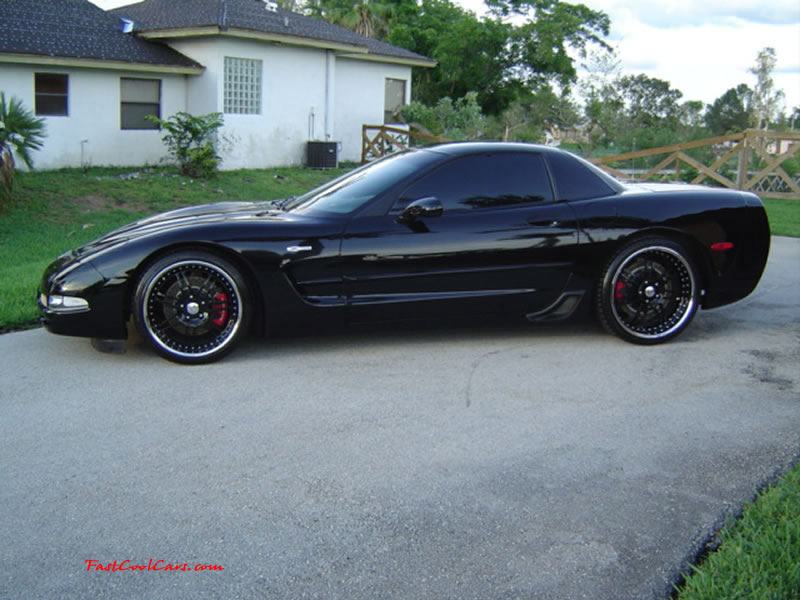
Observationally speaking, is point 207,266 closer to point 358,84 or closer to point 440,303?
point 440,303

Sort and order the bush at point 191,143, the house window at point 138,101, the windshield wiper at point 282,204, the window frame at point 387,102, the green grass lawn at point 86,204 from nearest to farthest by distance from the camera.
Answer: the windshield wiper at point 282,204 → the green grass lawn at point 86,204 → the bush at point 191,143 → the house window at point 138,101 → the window frame at point 387,102

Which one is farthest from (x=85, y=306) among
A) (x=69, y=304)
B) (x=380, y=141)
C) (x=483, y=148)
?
(x=380, y=141)

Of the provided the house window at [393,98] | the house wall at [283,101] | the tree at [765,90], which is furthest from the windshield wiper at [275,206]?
the tree at [765,90]

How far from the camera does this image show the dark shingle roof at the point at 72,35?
19516mm

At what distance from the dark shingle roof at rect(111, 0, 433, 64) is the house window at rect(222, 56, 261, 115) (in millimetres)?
978

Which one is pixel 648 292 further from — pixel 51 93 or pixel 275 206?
pixel 51 93

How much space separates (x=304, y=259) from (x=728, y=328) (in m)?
3.52

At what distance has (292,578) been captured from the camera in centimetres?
317

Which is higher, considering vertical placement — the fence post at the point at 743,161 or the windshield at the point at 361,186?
the fence post at the point at 743,161

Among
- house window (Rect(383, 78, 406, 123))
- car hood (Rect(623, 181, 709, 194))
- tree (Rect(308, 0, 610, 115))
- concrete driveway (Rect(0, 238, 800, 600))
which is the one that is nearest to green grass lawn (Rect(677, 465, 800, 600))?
concrete driveway (Rect(0, 238, 800, 600))

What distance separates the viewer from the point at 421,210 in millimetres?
6047

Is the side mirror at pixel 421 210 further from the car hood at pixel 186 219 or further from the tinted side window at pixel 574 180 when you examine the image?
the tinted side window at pixel 574 180

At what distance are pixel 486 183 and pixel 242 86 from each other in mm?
17333

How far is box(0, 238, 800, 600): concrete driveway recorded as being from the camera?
324cm
